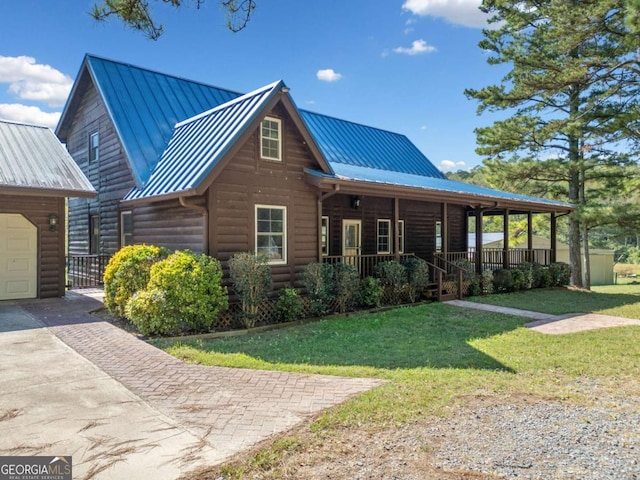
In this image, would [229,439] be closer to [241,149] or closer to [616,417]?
[616,417]

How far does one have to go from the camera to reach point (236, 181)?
963cm

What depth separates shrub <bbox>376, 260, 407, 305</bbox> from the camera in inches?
475

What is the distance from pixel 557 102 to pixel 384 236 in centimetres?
1079

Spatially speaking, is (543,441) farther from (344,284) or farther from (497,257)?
(497,257)

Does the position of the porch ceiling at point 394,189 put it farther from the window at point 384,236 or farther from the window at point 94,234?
the window at point 94,234

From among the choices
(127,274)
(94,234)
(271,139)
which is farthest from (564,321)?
(94,234)

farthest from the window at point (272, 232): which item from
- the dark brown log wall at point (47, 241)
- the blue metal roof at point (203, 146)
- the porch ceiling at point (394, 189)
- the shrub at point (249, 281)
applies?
the dark brown log wall at point (47, 241)

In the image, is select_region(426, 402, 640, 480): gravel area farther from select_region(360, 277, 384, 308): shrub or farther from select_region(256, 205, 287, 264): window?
select_region(360, 277, 384, 308): shrub

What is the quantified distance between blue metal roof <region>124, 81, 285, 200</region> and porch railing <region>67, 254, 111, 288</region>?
4328mm

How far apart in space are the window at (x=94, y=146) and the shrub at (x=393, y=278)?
1067cm

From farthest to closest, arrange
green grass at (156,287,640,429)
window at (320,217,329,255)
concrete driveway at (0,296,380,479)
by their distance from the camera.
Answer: window at (320,217,329,255) → green grass at (156,287,640,429) → concrete driveway at (0,296,380,479)

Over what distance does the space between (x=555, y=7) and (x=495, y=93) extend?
4.18 meters
